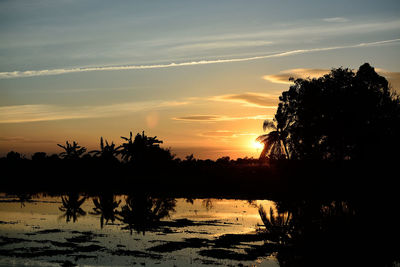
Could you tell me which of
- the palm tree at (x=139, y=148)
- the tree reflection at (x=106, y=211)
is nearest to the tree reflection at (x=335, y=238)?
the tree reflection at (x=106, y=211)

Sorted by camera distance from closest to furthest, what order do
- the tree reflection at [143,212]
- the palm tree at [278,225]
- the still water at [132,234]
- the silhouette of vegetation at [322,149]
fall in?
the still water at [132,234] → the palm tree at [278,225] → the tree reflection at [143,212] → the silhouette of vegetation at [322,149]

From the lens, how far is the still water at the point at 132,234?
20.4 m

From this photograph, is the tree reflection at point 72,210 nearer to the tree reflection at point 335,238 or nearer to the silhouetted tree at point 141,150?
the tree reflection at point 335,238

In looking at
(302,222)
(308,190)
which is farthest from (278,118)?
(302,222)

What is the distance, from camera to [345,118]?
180 ft

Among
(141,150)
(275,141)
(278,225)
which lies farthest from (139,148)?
(278,225)

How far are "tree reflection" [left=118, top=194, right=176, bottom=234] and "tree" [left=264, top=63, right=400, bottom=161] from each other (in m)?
20.7

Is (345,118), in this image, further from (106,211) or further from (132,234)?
(132,234)

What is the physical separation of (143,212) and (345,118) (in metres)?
29.3

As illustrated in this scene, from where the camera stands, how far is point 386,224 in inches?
1051

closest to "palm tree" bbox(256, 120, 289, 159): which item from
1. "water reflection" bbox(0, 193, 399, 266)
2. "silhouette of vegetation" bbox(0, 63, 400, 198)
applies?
"silhouette of vegetation" bbox(0, 63, 400, 198)

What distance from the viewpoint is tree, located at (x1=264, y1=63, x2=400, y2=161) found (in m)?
52.0

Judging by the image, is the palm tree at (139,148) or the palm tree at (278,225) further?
the palm tree at (139,148)

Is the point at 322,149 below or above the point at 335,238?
above
